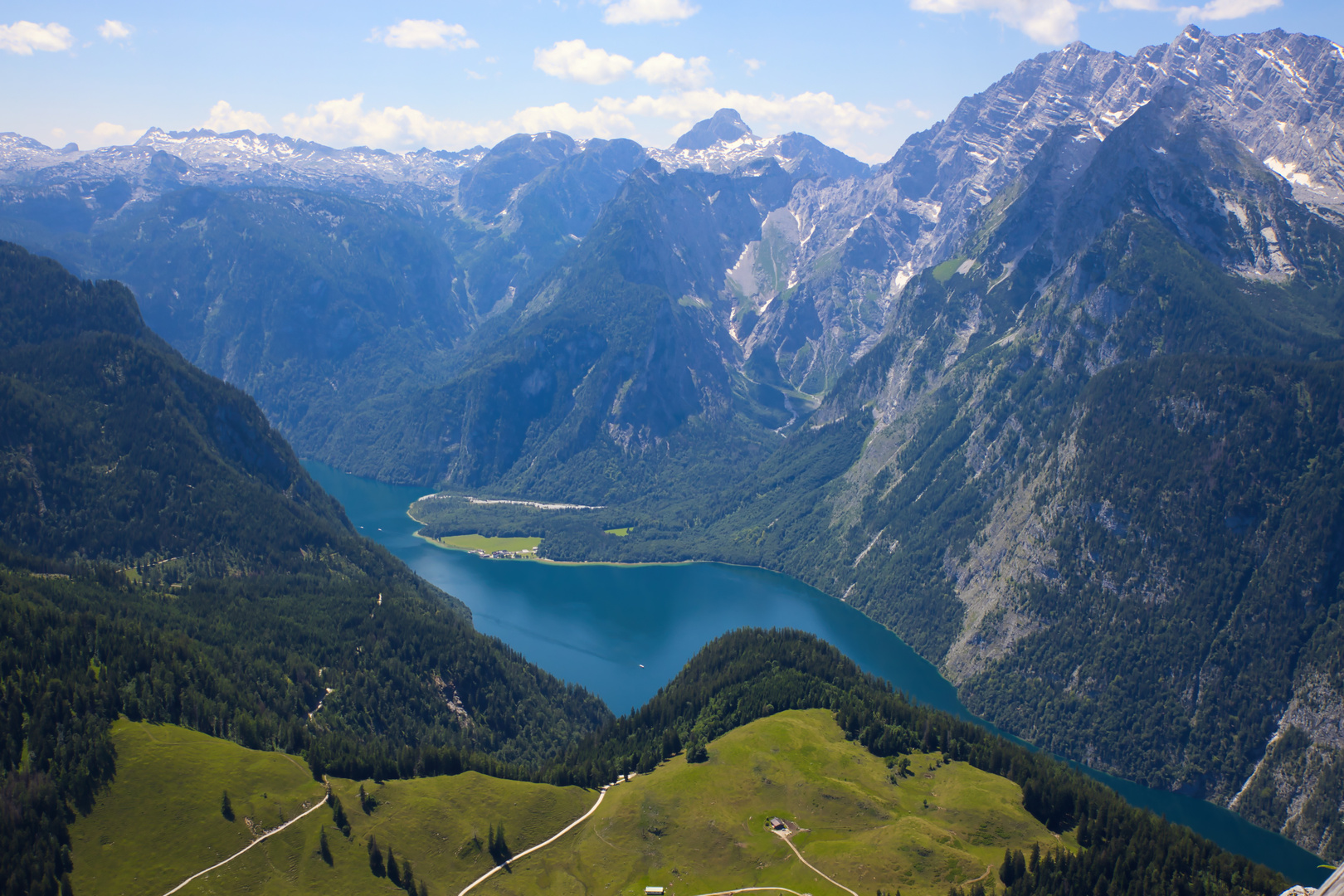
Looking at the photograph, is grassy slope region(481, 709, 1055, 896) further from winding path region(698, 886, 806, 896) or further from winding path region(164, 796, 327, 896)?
winding path region(164, 796, 327, 896)

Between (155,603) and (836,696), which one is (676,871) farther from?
(155,603)

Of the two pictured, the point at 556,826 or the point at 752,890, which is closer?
the point at 752,890

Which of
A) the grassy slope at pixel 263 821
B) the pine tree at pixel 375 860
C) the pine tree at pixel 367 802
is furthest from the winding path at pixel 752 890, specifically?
the pine tree at pixel 367 802

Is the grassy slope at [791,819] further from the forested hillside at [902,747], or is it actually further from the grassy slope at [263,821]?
the grassy slope at [263,821]

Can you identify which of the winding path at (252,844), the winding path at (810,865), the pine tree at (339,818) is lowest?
the winding path at (252,844)

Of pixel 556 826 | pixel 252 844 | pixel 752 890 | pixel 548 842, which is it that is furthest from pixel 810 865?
pixel 252 844

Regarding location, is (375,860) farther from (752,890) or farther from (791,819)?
(791,819)

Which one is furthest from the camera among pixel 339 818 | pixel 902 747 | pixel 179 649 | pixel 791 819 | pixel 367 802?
pixel 179 649
